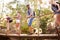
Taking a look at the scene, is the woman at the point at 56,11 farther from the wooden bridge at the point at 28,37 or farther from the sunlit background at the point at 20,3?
the wooden bridge at the point at 28,37

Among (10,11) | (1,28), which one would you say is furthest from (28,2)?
(1,28)

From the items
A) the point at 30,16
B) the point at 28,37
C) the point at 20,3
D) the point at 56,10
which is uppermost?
the point at 20,3

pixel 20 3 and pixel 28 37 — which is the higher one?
pixel 20 3

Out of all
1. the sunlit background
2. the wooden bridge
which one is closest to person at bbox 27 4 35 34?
the sunlit background

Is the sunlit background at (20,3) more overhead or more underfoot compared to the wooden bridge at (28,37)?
more overhead

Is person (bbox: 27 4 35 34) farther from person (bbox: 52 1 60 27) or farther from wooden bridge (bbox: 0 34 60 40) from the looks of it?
person (bbox: 52 1 60 27)

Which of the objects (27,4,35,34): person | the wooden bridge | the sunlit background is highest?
the sunlit background

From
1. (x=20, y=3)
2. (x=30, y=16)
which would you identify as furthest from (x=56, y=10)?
(x=20, y=3)

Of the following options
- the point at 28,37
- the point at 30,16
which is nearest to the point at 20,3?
the point at 30,16

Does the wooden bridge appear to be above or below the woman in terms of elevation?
below

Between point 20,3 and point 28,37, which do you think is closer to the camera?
point 28,37

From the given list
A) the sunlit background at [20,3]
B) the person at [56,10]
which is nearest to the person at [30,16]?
the sunlit background at [20,3]

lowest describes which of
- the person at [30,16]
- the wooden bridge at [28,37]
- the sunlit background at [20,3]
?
the wooden bridge at [28,37]

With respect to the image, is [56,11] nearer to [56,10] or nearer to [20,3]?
[56,10]
